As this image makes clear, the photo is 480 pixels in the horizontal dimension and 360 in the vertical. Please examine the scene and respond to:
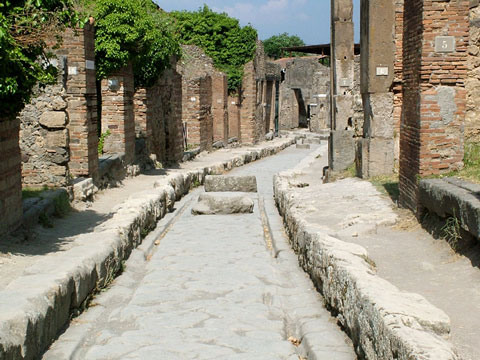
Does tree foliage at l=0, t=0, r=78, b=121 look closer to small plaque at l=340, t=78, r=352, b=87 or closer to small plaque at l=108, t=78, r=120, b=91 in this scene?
small plaque at l=108, t=78, r=120, b=91

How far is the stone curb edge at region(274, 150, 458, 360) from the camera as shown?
364cm

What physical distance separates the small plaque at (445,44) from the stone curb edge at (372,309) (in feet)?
10.4

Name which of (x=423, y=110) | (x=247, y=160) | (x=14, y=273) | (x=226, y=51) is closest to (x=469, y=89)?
(x=423, y=110)

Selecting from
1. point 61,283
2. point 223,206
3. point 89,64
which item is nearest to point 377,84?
point 223,206

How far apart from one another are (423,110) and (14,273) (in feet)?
17.8

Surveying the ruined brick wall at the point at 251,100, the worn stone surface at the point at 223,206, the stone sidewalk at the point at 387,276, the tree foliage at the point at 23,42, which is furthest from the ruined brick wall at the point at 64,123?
the ruined brick wall at the point at 251,100

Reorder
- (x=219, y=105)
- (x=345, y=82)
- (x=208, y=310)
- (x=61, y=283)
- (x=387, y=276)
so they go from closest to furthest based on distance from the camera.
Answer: (x=61, y=283)
(x=387, y=276)
(x=208, y=310)
(x=345, y=82)
(x=219, y=105)

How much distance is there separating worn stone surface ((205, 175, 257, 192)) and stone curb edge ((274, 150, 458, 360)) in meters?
7.77

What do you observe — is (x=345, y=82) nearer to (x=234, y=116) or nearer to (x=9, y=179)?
(x=9, y=179)

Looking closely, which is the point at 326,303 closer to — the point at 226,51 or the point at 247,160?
the point at 247,160

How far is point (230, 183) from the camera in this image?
1493 centimetres

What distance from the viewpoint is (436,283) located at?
221 inches

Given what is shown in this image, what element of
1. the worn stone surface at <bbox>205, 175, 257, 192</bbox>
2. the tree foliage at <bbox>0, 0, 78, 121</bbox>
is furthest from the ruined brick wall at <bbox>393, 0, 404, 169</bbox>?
the tree foliage at <bbox>0, 0, 78, 121</bbox>

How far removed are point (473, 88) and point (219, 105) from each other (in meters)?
18.6
